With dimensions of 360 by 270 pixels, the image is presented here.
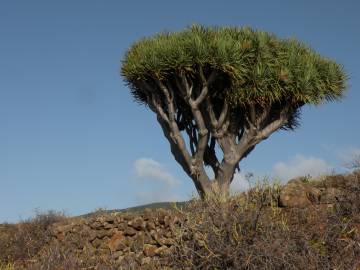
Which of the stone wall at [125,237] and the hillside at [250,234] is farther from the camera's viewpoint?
the stone wall at [125,237]

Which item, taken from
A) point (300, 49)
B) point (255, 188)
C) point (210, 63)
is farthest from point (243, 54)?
point (255, 188)

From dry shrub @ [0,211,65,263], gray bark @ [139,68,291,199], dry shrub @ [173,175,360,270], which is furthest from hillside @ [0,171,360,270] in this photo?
gray bark @ [139,68,291,199]

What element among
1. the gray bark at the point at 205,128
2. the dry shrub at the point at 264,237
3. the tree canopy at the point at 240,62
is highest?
the tree canopy at the point at 240,62

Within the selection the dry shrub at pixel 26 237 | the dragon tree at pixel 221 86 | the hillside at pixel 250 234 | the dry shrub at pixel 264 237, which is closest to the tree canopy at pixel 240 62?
the dragon tree at pixel 221 86

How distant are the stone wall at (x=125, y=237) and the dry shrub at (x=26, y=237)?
0.56 m

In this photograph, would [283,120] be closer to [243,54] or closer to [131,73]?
[243,54]

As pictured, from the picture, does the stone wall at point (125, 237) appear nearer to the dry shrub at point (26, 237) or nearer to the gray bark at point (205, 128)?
the dry shrub at point (26, 237)

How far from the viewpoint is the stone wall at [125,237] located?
1047cm

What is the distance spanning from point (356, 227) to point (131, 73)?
1114cm

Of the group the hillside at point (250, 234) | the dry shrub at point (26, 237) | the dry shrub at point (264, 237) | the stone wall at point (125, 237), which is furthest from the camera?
the dry shrub at point (26, 237)

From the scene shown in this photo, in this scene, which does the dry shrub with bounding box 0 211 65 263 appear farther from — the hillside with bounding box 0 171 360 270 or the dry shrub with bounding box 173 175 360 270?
the dry shrub with bounding box 173 175 360 270

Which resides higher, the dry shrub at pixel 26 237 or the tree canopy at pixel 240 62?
the tree canopy at pixel 240 62

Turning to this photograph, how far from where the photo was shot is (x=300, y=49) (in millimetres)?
19016

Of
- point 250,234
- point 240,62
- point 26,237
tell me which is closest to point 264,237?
point 250,234
